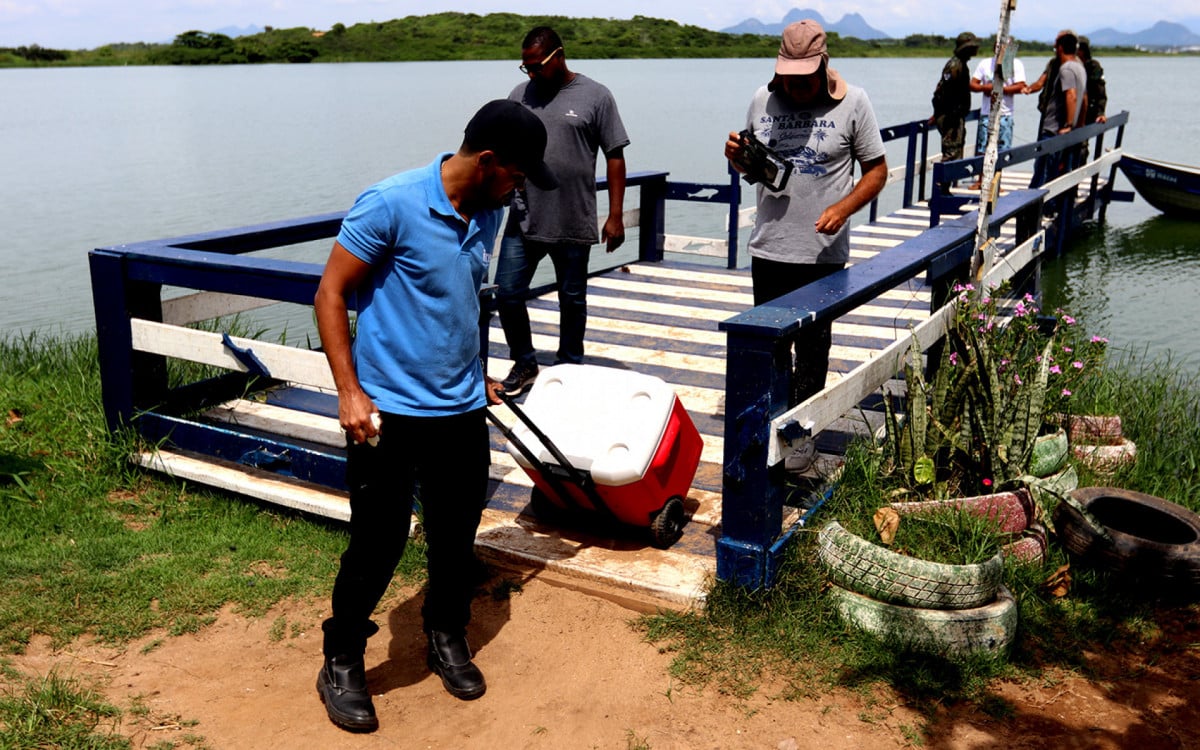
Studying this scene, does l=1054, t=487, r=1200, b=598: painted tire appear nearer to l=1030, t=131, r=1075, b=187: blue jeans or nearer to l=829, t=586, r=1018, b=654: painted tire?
l=829, t=586, r=1018, b=654: painted tire

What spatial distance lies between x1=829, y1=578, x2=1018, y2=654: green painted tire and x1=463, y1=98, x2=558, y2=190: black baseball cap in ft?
6.71

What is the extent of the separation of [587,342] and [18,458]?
3.65 m

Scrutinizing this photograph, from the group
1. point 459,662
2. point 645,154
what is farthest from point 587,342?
point 645,154

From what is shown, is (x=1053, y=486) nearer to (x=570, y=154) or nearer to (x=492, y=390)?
(x=492, y=390)

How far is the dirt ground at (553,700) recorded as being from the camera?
11.6 feet

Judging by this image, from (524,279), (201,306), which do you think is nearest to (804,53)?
(524,279)

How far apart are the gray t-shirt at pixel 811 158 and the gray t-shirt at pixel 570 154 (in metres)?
1.21

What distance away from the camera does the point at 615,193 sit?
246 inches

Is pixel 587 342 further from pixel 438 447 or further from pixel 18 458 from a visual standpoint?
pixel 438 447

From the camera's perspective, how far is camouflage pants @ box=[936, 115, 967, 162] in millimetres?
13617

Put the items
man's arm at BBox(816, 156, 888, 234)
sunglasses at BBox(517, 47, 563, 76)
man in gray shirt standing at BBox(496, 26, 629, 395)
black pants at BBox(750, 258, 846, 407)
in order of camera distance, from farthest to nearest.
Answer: man in gray shirt standing at BBox(496, 26, 629, 395)
sunglasses at BBox(517, 47, 563, 76)
black pants at BBox(750, 258, 846, 407)
man's arm at BBox(816, 156, 888, 234)

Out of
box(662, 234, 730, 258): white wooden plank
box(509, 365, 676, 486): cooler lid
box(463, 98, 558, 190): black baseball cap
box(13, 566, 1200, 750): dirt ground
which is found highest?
box(463, 98, 558, 190): black baseball cap

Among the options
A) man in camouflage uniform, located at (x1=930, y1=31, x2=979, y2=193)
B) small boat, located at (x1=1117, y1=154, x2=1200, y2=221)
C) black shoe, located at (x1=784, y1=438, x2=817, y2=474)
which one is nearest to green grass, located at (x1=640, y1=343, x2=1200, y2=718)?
black shoe, located at (x1=784, y1=438, x2=817, y2=474)

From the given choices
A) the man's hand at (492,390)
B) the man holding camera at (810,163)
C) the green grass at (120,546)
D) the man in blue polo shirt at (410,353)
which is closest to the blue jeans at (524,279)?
the man holding camera at (810,163)
